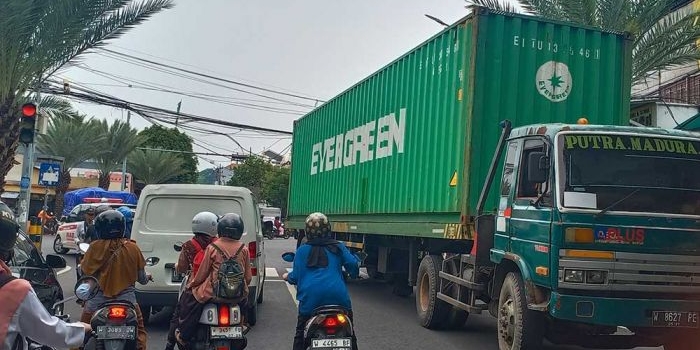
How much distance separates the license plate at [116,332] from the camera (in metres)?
4.89

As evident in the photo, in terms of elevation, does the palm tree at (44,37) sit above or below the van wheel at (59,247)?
above

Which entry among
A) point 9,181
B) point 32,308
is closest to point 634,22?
point 32,308

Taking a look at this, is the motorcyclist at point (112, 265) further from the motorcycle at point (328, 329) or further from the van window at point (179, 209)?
the van window at point (179, 209)

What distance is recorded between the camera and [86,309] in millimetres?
5348

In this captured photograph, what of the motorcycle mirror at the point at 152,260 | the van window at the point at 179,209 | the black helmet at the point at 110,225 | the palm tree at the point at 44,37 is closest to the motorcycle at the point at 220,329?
the black helmet at the point at 110,225

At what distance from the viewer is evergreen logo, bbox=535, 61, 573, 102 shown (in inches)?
346

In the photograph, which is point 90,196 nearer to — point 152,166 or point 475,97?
point 152,166

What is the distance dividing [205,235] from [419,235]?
412cm

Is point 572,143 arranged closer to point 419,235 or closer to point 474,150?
point 474,150

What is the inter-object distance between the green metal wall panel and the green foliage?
51.2 metres

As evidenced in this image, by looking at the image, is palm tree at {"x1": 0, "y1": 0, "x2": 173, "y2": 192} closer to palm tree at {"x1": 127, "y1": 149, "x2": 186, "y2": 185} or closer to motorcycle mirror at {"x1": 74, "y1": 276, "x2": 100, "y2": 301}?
motorcycle mirror at {"x1": 74, "y1": 276, "x2": 100, "y2": 301}

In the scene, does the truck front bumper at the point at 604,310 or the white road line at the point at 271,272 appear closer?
the truck front bumper at the point at 604,310

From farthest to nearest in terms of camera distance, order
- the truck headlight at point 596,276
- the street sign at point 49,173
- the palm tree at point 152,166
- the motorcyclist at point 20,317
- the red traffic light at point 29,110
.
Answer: the palm tree at point 152,166, the street sign at point 49,173, the red traffic light at point 29,110, the truck headlight at point 596,276, the motorcyclist at point 20,317

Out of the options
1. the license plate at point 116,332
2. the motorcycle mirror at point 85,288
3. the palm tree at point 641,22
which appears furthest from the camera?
the palm tree at point 641,22
